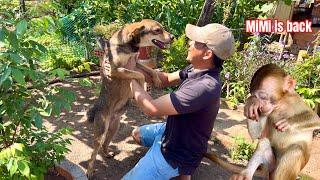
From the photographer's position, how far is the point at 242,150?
536 centimetres

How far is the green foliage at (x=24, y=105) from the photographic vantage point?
104 inches

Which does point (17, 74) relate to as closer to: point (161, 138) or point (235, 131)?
point (161, 138)

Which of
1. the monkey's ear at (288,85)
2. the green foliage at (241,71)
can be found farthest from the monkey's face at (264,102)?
the green foliage at (241,71)

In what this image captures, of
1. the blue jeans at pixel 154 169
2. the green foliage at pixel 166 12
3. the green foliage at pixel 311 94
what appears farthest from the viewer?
the green foliage at pixel 166 12

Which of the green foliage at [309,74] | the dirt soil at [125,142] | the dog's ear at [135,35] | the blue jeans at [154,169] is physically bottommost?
the dirt soil at [125,142]

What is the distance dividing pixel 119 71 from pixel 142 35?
515 millimetres

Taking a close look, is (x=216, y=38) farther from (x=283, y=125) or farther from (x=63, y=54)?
(x=63, y=54)

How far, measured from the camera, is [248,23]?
26.1ft

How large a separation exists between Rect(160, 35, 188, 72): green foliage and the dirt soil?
570mm

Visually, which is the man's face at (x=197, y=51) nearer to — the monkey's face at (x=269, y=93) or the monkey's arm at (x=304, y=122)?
the monkey's face at (x=269, y=93)

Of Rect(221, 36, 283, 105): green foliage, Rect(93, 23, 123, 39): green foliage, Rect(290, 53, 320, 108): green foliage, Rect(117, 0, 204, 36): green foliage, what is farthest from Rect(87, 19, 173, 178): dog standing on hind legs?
Rect(117, 0, 204, 36): green foliage

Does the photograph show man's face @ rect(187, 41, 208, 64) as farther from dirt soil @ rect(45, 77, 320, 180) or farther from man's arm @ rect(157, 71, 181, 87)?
dirt soil @ rect(45, 77, 320, 180)

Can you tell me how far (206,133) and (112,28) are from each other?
456cm

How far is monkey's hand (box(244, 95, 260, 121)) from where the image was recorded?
2.94m
